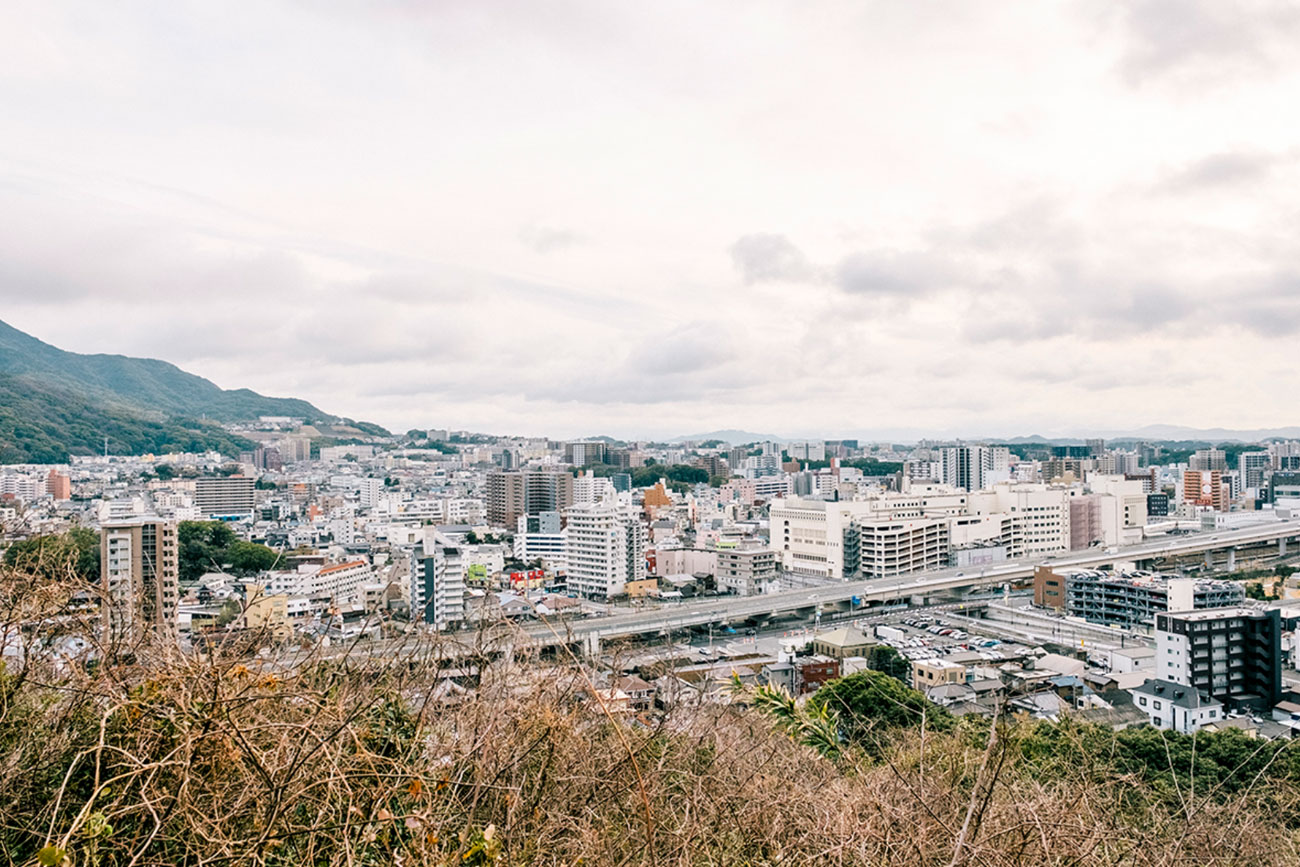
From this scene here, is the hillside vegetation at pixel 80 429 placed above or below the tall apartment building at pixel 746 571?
above

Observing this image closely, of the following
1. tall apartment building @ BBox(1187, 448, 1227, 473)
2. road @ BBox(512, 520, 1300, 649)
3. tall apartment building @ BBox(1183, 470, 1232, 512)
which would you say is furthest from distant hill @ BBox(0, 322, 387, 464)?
tall apartment building @ BBox(1187, 448, 1227, 473)

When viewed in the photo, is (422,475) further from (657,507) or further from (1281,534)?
(1281,534)


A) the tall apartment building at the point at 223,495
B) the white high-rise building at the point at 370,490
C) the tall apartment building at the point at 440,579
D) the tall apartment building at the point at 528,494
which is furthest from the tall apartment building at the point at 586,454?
the tall apartment building at the point at 440,579

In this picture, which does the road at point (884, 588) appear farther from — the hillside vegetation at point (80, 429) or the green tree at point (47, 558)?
the hillside vegetation at point (80, 429)

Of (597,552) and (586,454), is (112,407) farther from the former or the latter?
(597,552)

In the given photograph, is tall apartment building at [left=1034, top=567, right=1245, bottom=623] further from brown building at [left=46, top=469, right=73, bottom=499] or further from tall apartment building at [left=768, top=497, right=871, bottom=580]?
brown building at [left=46, top=469, right=73, bottom=499]

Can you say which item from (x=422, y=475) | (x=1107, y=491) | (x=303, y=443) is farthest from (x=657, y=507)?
(x=303, y=443)
